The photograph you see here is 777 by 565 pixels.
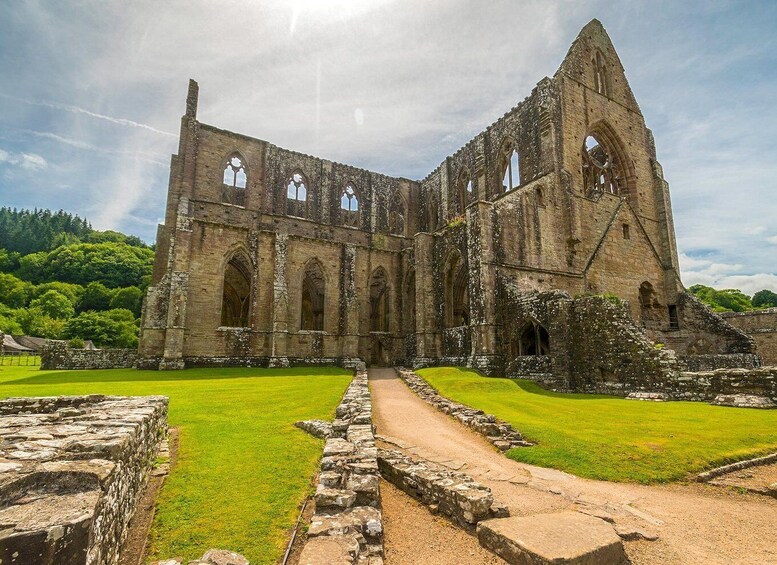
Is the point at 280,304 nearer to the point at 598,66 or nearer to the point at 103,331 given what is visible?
the point at 598,66

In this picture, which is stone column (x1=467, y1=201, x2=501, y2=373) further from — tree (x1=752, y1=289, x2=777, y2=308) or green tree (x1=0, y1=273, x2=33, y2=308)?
green tree (x1=0, y1=273, x2=33, y2=308)

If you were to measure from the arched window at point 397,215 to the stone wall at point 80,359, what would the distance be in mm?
22988

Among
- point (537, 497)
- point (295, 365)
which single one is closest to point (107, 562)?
point (537, 497)

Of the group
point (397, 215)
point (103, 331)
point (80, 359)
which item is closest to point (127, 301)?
point (103, 331)

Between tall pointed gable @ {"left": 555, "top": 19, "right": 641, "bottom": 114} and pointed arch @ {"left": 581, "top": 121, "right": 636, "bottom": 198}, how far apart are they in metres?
2.83

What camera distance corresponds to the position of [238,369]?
2275cm

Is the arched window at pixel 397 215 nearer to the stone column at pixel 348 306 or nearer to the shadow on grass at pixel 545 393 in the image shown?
the stone column at pixel 348 306

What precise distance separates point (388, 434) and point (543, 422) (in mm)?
3712

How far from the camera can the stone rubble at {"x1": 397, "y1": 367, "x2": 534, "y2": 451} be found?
8.00 metres

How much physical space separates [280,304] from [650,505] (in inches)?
886

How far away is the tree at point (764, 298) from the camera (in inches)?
2320

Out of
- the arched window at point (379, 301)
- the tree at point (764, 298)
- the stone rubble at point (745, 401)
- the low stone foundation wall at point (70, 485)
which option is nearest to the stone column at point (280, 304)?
the arched window at point (379, 301)

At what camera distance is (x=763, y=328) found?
27.3 meters

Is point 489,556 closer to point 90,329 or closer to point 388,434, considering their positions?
point 388,434
